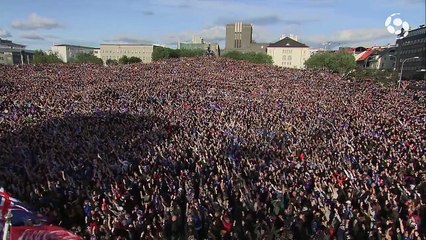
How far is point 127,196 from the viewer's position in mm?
8570

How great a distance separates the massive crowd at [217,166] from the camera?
7.36 meters

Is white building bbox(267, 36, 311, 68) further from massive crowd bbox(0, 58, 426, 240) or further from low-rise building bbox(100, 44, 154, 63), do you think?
massive crowd bbox(0, 58, 426, 240)

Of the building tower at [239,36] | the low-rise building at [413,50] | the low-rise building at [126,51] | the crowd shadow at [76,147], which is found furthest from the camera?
the building tower at [239,36]

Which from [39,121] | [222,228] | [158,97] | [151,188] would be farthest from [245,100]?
[222,228]

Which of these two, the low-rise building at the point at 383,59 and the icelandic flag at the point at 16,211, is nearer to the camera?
the icelandic flag at the point at 16,211

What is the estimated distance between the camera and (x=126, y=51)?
4904 inches

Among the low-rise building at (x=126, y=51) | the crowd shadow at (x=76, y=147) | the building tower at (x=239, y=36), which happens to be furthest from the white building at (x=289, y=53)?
the crowd shadow at (x=76, y=147)

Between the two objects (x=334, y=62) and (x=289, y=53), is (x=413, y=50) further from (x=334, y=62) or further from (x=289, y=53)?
(x=289, y=53)

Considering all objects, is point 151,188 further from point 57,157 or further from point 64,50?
point 64,50

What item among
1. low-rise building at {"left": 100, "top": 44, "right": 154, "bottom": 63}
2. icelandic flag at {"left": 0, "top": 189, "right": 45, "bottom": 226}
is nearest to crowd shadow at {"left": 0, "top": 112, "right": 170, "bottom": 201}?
icelandic flag at {"left": 0, "top": 189, "right": 45, "bottom": 226}

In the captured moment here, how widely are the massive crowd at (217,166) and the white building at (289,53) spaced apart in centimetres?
9054

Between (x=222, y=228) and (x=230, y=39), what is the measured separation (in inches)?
4914

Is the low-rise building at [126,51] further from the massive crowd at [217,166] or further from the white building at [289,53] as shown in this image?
the massive crowd at [217,166]

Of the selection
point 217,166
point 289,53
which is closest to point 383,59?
point 289,53
